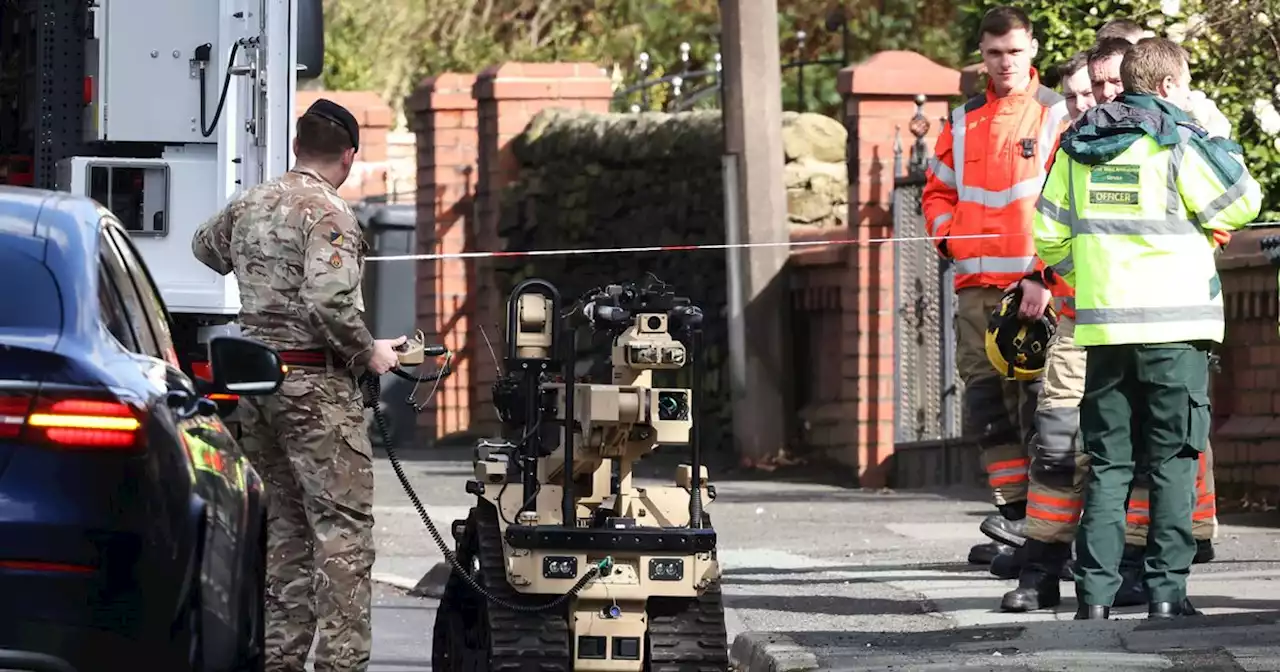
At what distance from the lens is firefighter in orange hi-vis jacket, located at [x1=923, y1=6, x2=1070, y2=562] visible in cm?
1023

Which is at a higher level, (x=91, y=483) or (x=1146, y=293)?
(x=1146, y=293)

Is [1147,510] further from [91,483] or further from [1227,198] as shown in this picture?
[91,483]

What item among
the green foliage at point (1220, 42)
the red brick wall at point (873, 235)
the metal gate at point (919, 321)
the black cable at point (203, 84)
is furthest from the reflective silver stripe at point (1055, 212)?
the red brick wall at point (873, 235)

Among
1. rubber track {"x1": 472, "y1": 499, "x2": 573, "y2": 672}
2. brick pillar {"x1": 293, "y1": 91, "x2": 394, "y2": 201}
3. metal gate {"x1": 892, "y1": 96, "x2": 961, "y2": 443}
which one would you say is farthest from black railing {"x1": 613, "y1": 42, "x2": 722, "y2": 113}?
rubber track {"x1": 472, "y1": 499, "x2": 573, "y2": 672}

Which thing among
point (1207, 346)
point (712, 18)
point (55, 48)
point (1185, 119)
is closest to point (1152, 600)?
point (1207, 346)

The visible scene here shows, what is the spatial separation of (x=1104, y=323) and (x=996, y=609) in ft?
4.45

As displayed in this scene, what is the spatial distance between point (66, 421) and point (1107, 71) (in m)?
5.12

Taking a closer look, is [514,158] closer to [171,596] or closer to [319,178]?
[319,178]

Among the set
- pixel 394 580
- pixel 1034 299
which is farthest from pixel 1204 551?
pixel 394 580

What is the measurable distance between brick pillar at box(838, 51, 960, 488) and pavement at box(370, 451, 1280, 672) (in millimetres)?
449

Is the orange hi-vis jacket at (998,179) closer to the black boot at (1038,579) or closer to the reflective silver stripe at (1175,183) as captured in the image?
the black boot at (1038,579)

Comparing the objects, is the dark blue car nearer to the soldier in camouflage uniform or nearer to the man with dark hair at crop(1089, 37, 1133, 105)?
the soldier in camouflage uniform

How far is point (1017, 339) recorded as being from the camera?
9.76 m

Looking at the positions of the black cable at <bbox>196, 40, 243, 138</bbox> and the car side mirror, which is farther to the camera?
the black cable at <bbox>196, 40, 243, 138</bbox>
